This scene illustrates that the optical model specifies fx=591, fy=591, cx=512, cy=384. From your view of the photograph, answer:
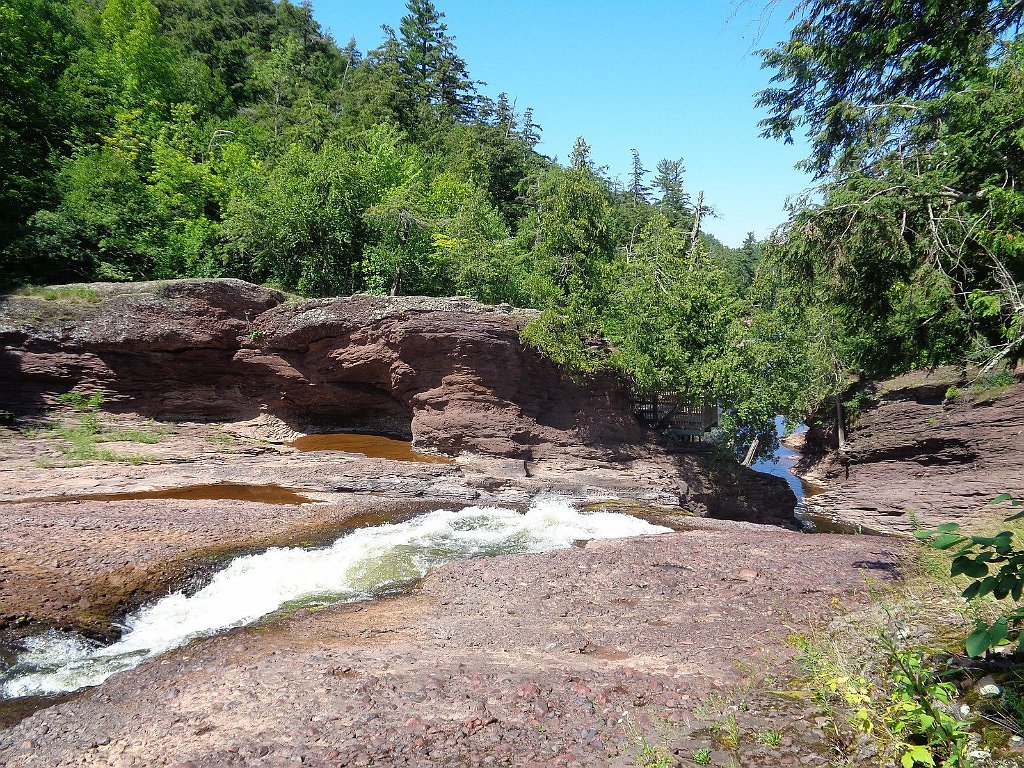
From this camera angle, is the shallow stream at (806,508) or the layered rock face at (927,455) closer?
the layered rock face at (927,455)

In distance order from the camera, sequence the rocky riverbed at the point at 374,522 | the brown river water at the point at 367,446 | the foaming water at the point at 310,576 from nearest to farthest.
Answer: the rocky riverbed at the point at 374,522 → the foaming water at the point at 310,576 → the brown river water at the point at 367,446

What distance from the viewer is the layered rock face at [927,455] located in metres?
17.6

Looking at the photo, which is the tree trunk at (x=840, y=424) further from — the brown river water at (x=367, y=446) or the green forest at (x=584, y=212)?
the brown river water at (x=367, y=446)

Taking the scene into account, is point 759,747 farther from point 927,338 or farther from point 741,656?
point 927,338

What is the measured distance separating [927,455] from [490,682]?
66.4 feet

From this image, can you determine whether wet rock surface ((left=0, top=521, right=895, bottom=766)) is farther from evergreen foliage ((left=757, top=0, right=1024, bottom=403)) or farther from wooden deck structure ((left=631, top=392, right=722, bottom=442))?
wooden deck structure ((left=631, top=392, right=722, bottom=442))

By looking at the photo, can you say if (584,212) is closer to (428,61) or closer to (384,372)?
(384,372)

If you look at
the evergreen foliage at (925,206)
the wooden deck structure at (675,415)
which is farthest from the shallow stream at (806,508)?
the evergreen foliage at (925,206)

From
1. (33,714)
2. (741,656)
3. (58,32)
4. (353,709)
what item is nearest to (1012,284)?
(741,656)

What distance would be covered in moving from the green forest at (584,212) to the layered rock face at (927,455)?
7.77 feet

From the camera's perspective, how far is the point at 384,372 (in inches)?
761

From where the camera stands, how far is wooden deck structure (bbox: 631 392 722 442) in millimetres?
19266

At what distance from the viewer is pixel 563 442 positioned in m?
18.4

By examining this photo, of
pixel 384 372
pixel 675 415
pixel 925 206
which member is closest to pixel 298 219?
pixel 384 372
